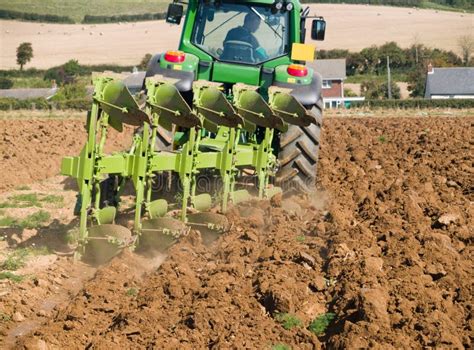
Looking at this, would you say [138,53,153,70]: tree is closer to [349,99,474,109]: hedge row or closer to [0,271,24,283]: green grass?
[349,99,474,109]: hedge row

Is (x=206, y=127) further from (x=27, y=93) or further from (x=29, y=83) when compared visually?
(x=29, y=83)

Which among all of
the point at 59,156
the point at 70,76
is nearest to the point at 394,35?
the point at 70,76

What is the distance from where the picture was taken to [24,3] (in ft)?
221

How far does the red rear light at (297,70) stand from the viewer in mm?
9477

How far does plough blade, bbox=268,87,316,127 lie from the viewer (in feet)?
28.2

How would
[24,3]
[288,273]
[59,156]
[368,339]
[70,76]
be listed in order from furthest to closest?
[24,3]
[70,76]
[59,156]
[288,273]
[368,339]

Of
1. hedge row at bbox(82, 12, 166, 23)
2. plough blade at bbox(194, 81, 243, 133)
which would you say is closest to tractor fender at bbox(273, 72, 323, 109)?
plough blade at bbox(194, 81, 243, 133)

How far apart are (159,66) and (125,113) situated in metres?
2.78

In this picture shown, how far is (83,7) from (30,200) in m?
64.5

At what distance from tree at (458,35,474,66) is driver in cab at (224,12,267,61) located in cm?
5404

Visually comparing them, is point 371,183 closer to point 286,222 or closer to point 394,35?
point 286,222

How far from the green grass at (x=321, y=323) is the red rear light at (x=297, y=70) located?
4.62 metres

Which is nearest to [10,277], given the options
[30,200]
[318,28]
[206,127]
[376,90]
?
[206,127]

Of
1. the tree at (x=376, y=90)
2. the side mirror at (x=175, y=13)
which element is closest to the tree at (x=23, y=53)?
the tree at (x=376, y=90)
